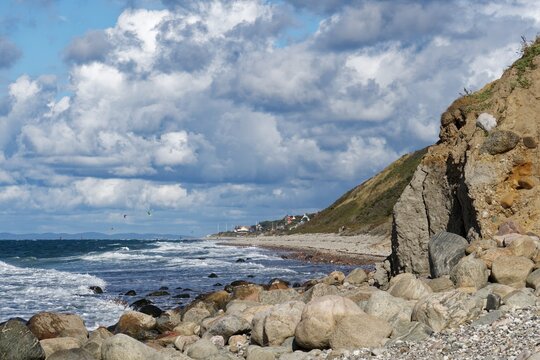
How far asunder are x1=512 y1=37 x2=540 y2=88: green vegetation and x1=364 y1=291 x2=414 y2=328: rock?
920 centimetres

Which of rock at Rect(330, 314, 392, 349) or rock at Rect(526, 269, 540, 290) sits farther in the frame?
rock at Rect(526, 269, 540, 290)

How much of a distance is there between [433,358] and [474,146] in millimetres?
9404

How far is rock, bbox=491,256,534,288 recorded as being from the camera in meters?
15.0

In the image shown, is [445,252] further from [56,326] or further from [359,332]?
[56,326]

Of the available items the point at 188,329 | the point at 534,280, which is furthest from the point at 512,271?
the point at 188,329

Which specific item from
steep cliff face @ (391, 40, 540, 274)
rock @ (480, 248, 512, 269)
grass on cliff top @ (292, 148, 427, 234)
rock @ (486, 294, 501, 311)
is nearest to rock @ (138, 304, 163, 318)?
steep cliff face @ (391, 40, 540, 274)

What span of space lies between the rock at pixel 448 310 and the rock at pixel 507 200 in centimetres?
580

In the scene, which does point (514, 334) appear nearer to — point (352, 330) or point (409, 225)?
point (352, 330)

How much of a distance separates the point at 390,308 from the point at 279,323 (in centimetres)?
228

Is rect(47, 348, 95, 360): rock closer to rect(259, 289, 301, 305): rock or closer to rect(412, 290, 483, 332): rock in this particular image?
rect(412, 290, 483, 332): rock

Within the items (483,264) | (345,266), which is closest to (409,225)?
(483,264)

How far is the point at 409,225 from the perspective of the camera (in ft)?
74.4

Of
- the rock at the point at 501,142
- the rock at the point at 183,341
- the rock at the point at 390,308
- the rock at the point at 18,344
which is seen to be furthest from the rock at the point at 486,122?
the rock at the point at 18,344

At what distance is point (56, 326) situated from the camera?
20312mm
